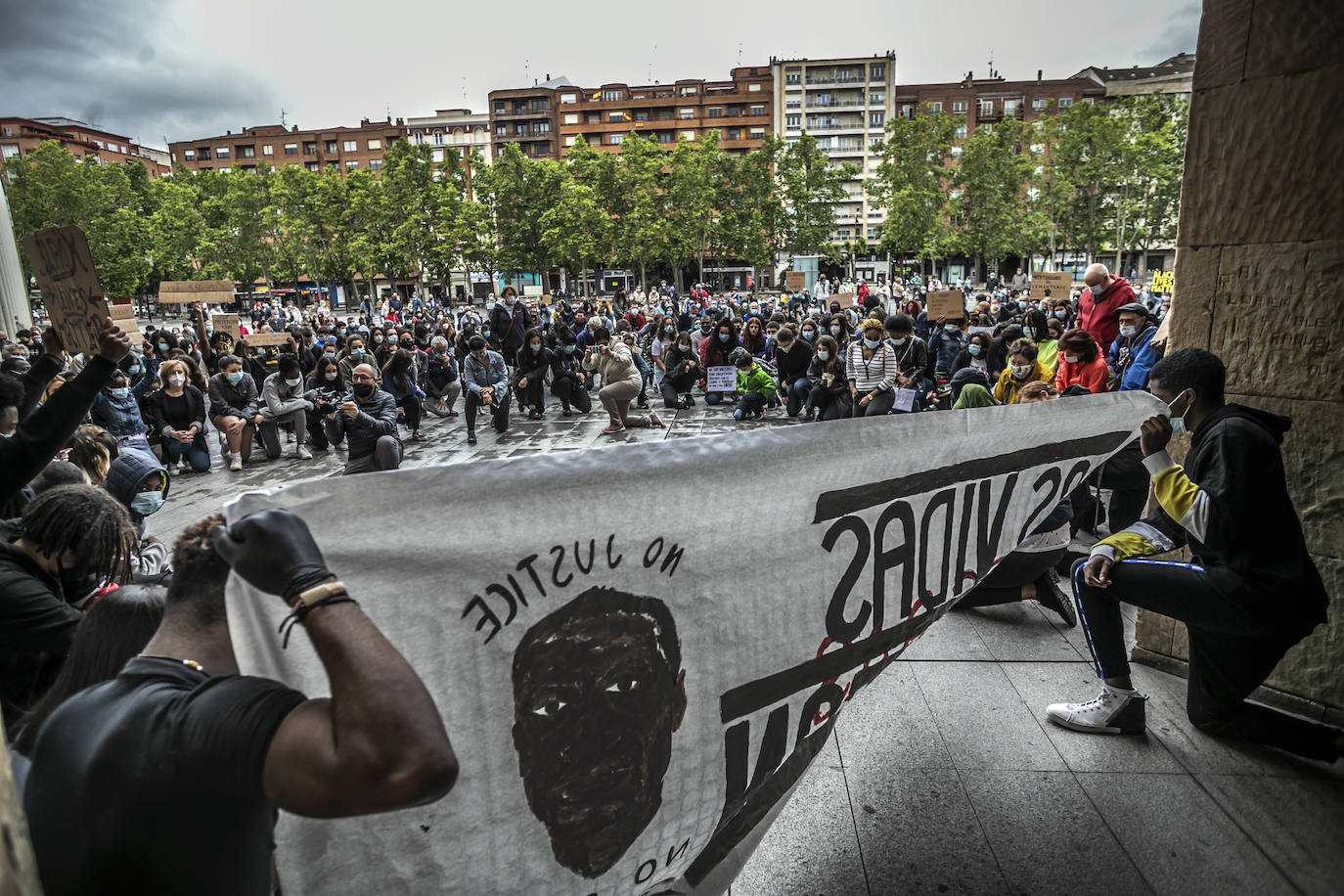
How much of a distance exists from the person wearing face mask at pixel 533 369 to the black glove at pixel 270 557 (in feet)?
39.7

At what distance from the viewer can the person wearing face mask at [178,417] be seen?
392 inches

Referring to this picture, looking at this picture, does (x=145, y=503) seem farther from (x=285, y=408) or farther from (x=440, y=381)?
(x=440, y=381)

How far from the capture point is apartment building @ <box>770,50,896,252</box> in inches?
2997

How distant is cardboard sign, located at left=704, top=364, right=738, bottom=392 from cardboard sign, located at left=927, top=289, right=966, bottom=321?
12.5 ft

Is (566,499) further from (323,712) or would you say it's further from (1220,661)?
(1220,661)

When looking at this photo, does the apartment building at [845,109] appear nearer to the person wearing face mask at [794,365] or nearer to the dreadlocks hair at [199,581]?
the person wearing face mask at [794,365]

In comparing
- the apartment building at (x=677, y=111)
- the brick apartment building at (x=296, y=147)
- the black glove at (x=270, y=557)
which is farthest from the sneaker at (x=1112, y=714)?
the brick apartment building at (x=296, y=147)

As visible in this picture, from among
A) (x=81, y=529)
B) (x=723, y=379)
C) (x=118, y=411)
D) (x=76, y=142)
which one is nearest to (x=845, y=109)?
(x=723, y=379)

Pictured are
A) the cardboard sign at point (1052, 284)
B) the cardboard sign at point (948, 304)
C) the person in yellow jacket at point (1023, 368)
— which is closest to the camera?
the person in yellow jacket at point (1023, 368)

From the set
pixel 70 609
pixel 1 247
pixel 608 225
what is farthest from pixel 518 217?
pixel 70 609

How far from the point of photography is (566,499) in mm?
1809

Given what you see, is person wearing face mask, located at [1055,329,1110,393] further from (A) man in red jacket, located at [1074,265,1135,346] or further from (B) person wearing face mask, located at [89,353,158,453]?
(B) person wearing face mask, located at [89,353,158,453]

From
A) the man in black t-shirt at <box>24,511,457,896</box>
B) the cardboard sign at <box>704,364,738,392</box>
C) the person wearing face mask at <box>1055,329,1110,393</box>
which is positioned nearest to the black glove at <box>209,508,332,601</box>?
the man in black t-shirt at <box>24,511,457,896</box>

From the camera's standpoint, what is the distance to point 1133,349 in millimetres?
7418
